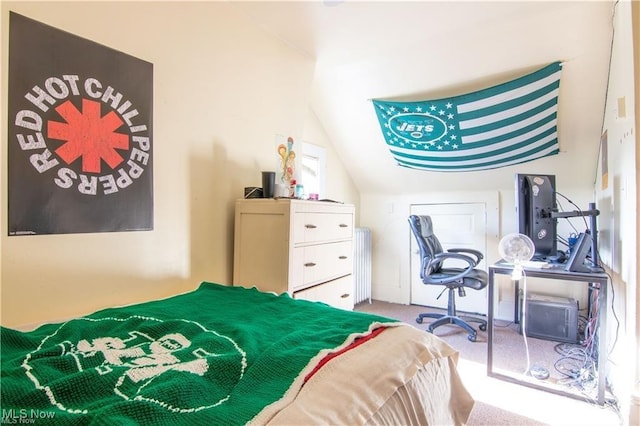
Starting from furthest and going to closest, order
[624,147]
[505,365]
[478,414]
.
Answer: [505,365]
[478,414]
[624,147]

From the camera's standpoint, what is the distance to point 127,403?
655 millimetres

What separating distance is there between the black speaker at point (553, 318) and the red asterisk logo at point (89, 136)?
10.7 ft

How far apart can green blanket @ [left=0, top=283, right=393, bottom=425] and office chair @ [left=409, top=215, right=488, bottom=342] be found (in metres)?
1.96

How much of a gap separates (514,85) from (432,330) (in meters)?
2.11

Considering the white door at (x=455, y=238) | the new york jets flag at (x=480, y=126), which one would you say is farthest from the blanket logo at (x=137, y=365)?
the white door at (x=455, y=238)

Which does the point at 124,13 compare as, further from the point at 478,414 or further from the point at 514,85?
the point at 478,414

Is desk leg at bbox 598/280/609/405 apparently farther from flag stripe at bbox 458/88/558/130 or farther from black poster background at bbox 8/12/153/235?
black poster background at bbox 8/12/153/235

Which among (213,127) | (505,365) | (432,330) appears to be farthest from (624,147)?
(213,127)

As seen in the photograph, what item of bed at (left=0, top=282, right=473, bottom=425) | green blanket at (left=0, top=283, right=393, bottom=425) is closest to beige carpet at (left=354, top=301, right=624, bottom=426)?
bed at (left=0, top=282, right=473, bottom=425)

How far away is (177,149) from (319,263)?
3.44 ft

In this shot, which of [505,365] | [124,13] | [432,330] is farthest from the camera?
[432,330]

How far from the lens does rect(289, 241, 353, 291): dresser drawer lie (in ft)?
6.16

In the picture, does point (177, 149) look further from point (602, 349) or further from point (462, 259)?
point (602, 349)
